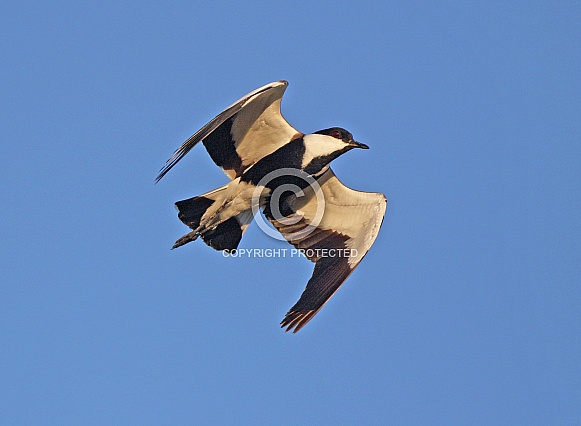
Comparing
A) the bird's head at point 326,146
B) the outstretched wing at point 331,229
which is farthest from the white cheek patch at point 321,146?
the outstretched wing at point 331,229

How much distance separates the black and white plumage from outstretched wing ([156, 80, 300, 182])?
0.04 feet

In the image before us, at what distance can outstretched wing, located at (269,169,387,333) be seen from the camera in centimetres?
1322

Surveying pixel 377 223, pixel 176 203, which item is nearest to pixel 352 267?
pixel 377 223

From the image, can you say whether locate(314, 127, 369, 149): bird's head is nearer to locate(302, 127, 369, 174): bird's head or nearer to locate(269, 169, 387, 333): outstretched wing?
locate(302, 127, 369, 174): bird's head

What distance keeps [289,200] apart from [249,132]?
127 centimetres

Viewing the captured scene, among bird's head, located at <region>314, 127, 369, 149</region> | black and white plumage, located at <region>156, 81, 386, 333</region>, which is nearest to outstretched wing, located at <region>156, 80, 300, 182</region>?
black and white plumage, located at <region>156, 81, 386, 333</region>

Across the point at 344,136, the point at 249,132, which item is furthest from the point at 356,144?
the point at 249,132

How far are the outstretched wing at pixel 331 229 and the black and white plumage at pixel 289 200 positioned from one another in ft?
0.04

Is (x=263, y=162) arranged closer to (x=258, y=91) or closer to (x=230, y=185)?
(x=230, y=185)

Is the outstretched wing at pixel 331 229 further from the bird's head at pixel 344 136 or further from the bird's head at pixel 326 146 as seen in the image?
the bird's head at pixel 344 136

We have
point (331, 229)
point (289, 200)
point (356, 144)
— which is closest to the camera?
point (356, 144)

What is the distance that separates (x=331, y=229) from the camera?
546 inches

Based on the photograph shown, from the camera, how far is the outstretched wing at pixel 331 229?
13.2m

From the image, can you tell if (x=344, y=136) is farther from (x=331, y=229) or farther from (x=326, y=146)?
(x=331, y=229)
